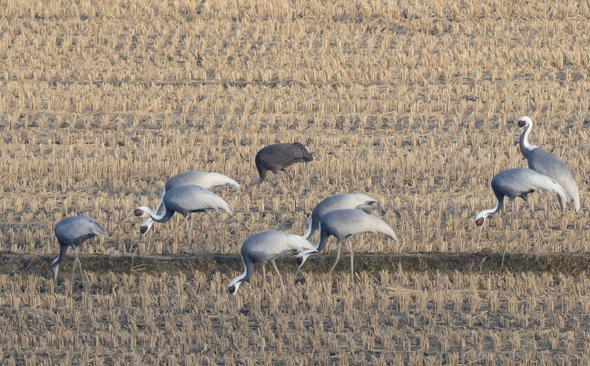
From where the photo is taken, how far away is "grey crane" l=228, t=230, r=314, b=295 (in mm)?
9008

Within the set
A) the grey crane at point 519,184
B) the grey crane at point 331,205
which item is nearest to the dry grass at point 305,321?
the grey crane at point 331,205

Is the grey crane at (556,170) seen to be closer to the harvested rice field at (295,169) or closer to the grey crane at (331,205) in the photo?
the harvested rice field at (295,169)

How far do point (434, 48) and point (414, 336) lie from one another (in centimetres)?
1315

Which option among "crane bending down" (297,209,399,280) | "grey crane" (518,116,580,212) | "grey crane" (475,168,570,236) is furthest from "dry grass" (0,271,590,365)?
"grey crane" (518,116,580,212)

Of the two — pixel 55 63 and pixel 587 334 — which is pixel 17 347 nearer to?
pixel 587 334

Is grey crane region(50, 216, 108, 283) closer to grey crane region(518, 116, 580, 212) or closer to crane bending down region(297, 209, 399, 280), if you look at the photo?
crane bending down region(297, 209, 399, 280)

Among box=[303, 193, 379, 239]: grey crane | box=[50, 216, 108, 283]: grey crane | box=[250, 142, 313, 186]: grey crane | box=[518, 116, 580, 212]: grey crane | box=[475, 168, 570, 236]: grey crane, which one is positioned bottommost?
box=[50, 216, 108, 283]: grey crane

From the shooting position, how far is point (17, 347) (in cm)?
788

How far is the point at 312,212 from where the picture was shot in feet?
33.8

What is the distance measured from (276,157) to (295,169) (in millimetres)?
1150

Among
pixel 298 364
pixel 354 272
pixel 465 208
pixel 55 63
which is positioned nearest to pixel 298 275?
pixel 354 272

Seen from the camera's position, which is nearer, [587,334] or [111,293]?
[587,334]

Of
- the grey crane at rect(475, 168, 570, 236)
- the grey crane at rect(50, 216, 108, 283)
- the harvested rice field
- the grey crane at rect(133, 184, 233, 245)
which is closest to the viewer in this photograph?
the harvested rice field

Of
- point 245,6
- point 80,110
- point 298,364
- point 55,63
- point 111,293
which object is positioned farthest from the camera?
point 245,6
